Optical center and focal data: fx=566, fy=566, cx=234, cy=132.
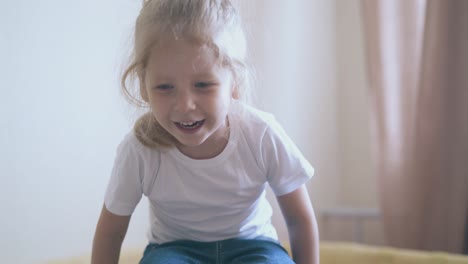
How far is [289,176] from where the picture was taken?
1.11 meters

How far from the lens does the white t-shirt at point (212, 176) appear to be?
110 cm

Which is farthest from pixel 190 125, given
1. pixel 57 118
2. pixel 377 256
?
pixel 377 256

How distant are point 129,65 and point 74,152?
0.56 m

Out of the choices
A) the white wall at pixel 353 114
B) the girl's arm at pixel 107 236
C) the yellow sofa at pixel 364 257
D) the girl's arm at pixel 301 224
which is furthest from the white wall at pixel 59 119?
the white wall at pixel 353 114

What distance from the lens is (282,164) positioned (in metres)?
1.11

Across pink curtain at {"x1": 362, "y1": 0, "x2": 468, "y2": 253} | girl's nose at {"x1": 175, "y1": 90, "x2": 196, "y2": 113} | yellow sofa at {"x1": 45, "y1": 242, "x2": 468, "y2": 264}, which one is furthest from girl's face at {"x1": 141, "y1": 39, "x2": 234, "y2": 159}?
pink curtain at {"x1": 362, "y1": 0, "x2": 468, "y2": 253}

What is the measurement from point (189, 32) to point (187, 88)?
95 mm

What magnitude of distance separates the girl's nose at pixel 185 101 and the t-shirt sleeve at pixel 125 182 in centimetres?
19

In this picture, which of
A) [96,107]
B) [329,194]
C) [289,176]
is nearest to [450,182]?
[329,194]

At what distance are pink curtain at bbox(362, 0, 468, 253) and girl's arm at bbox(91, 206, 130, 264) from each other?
4.05 ft

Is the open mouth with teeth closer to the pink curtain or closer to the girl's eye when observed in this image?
the girl's eye

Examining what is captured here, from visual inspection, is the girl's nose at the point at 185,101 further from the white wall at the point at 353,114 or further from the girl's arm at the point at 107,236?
the white wall at the point at 353,114

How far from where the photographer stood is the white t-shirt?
1.10 metres

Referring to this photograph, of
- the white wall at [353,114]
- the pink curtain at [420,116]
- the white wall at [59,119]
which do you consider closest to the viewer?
the white wall at [59,119]
